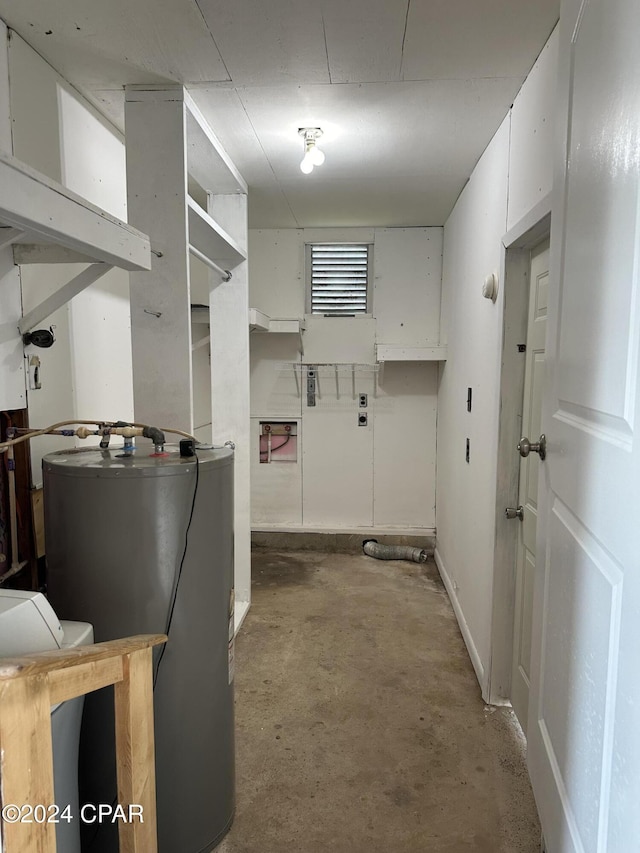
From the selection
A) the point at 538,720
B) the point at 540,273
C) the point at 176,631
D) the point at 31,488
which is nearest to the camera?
the point at 538,720

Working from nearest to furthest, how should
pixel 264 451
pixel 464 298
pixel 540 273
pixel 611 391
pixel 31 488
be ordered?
pixel 611 391, pixel 31 488, pixel 540 273, pixel 464 298, pixel 264 451

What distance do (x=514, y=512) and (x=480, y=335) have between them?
3.04ft

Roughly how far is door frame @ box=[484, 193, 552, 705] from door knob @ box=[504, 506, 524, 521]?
0.02 m

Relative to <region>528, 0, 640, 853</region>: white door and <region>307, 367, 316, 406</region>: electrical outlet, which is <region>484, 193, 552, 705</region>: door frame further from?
<region>307, 367, 316, 406</region>: electrical outlet

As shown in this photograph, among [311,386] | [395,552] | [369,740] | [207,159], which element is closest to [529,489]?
[369,740]

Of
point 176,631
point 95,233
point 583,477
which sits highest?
point 95,233

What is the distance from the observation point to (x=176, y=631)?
1.47 m

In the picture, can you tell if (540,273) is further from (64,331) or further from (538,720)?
(64,331)

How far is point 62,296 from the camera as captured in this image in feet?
5.40

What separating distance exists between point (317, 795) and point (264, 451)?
9.49 ft

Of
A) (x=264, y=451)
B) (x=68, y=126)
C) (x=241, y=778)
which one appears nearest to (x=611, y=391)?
(x=241, y=778)

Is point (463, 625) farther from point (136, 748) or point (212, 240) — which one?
point (212, 240)

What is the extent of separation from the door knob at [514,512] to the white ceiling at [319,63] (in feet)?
5.44

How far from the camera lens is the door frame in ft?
7.10
